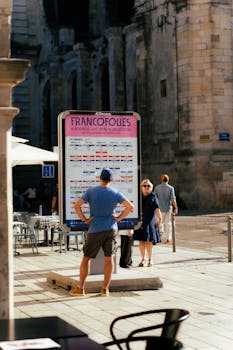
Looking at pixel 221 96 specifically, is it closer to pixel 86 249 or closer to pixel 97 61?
pixel 97 61

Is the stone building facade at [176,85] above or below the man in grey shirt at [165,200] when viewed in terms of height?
above

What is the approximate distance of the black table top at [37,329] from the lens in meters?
4.44

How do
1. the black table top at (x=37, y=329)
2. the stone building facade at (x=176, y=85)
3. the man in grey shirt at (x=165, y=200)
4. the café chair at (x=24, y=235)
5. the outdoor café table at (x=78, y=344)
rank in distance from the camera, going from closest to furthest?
1. the outdoor café table at (x=78, y=344)
2. the black table top at (x=37, y=329)
3. the café chair at (x=24, y=235)
4. the man in grey shirt at (x=165, y=200)
5. the stone building facade at (x=176, y=85)

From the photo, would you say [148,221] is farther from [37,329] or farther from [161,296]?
[37,329]

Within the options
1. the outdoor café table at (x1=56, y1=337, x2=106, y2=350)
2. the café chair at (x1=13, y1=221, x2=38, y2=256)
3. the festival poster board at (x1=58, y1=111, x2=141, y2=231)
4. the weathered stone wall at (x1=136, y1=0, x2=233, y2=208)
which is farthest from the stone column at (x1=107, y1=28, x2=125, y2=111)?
the outdoor café table at (x1=56, y1=337, x2=106, y2=350)

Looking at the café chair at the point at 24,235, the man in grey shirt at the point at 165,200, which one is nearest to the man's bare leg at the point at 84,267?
the café chair at the point at 24,235

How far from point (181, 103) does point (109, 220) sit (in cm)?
2259

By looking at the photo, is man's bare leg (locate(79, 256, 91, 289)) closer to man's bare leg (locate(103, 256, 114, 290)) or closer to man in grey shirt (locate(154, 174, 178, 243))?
man's bare leg (locate(103, 256, 114, 290))

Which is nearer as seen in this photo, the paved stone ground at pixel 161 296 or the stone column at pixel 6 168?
the stone column at pixel 6 168

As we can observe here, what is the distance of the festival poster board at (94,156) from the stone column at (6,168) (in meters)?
3.68

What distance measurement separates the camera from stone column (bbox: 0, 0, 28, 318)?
7.01 meters

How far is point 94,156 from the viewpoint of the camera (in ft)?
36.8

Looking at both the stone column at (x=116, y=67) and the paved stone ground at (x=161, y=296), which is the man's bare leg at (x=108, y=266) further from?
the stone column at (x=116, y=67)

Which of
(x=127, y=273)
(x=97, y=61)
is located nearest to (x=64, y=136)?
(x=127, y=273)
